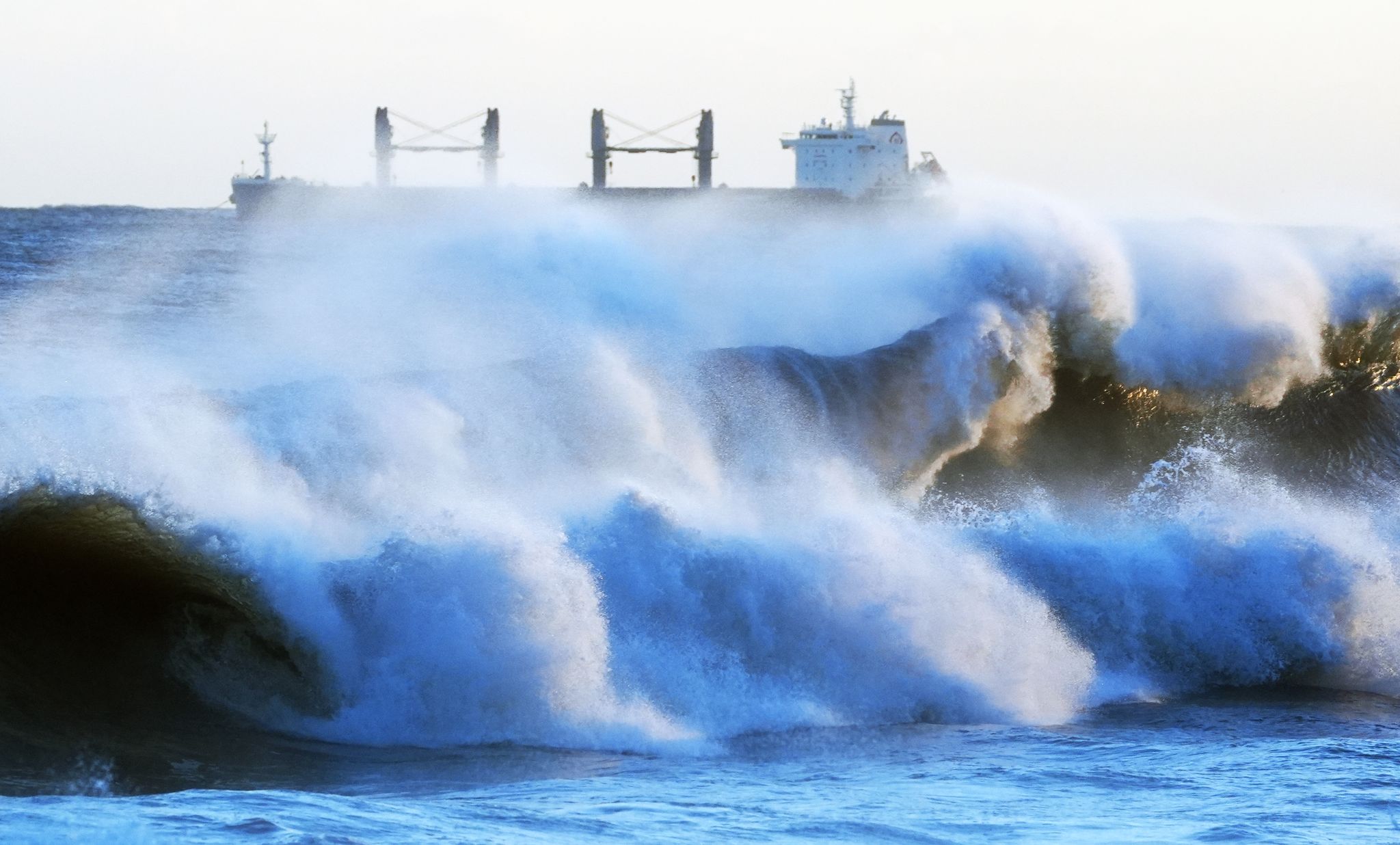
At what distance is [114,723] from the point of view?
31.2 ft

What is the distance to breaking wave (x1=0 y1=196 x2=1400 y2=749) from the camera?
10234 millimetres

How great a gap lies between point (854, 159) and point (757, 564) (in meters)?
80.1

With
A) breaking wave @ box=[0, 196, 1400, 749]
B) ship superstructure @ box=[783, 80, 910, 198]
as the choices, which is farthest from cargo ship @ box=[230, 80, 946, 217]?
breaking wave @ box=[0, 196, 1400, 749]

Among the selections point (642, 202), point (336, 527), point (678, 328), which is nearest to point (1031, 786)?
point (336, 527)

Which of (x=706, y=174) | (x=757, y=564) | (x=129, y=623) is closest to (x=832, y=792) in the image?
(x=757, y=564)

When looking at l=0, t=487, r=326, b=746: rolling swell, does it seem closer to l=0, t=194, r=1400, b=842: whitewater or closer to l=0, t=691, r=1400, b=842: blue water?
l=0, t=194, r=1400, b=842: whitewater

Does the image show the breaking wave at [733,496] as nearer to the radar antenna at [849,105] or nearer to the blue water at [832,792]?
the blue water at [832,792]

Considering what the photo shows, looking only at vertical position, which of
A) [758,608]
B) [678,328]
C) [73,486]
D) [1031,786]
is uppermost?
[678,328]

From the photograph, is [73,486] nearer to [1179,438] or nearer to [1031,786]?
[1031,786]

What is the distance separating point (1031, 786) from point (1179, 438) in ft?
27.3

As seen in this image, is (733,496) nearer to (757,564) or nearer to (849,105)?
(757,564)

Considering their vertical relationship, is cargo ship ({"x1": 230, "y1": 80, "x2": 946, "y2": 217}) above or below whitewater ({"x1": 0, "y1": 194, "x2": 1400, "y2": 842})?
above

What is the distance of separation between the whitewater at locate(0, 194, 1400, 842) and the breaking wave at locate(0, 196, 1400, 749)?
0.12ft

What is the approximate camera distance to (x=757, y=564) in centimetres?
1156
